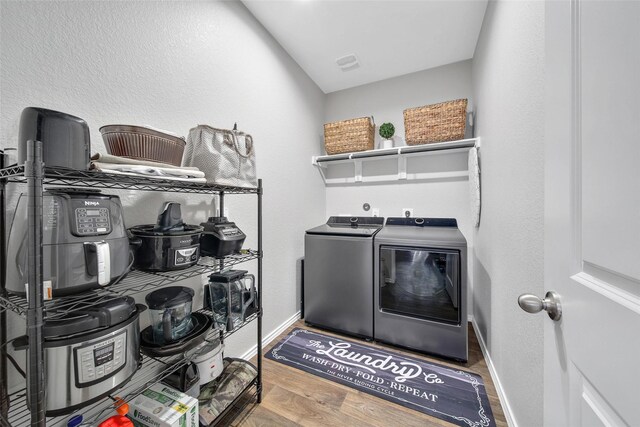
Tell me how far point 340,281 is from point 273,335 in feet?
2.40

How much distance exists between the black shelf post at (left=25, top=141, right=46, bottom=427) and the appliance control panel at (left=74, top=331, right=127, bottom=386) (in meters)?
0.09

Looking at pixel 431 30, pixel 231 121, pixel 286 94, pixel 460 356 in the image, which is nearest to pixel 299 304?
pixel 460 356

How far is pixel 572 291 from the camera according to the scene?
19.4 inches

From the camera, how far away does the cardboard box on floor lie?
895 millimetres

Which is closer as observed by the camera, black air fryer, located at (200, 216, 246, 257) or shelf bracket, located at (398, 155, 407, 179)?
black air fryer, located at (200, 216, 246, 257)

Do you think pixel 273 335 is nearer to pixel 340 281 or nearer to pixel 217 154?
pixel 340 281

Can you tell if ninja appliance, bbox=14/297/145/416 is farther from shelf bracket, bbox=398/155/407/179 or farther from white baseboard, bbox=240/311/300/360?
shelf bracket, bbox=398/155/407/179

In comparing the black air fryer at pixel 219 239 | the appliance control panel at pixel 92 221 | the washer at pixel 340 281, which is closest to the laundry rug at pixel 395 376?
the washer at pixel 340 281

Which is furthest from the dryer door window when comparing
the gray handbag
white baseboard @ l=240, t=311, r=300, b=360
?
the gray handbag

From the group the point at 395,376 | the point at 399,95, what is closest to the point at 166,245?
the point at 395,376

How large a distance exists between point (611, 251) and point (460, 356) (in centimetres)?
165

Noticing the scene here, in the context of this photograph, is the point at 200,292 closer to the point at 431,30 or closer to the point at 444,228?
the point at 444,228

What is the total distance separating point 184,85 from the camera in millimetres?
1324

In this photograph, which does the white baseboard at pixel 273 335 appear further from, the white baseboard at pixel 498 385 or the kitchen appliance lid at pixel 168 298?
the white baseboard at pixel 498 385
